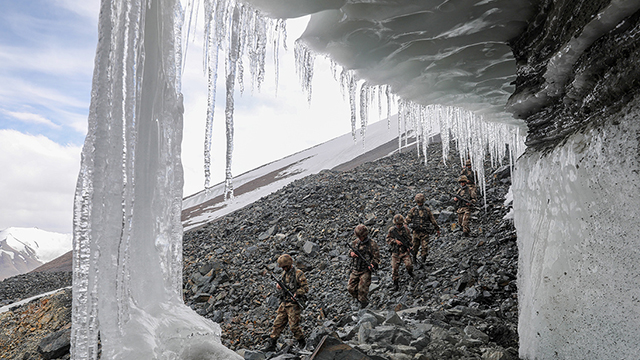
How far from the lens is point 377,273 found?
837cm

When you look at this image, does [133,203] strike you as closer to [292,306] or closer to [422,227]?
[292,306]

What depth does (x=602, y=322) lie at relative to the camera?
1.96m

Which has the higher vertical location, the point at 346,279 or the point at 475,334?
the point at 475,334

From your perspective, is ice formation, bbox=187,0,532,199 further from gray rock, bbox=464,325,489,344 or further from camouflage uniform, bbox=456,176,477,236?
camouflage uniform, bbox=456,176,477,236

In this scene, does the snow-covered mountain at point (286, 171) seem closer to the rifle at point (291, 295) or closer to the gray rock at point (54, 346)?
the gray rock at point (54, 346)

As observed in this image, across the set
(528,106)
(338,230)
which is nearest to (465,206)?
(338,230)

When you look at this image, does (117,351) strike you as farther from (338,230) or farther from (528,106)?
(338,230)

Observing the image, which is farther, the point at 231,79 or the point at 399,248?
the point at 399,248

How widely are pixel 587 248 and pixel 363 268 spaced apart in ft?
14.9

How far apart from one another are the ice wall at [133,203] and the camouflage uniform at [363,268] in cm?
418

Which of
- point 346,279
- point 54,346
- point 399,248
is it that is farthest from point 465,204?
point 54,346

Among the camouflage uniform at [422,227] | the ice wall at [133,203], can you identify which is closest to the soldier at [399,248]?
the camouflage uniform at [422,227]

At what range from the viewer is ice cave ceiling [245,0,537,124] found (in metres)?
2.93

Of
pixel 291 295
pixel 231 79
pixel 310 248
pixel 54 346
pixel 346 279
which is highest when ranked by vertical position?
pixel 231 79
